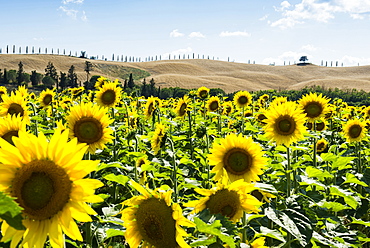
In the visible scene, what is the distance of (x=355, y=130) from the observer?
20.4ft

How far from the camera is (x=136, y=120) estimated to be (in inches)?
305

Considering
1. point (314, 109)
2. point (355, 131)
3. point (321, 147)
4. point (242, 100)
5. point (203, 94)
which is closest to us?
point (314, 109)

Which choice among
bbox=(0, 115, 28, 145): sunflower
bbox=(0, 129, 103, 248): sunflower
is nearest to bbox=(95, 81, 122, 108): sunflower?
bbox=(0, 115, 28, 145): sunflower

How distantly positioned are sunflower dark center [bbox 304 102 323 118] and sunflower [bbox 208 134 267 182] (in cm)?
256

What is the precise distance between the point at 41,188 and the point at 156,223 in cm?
68

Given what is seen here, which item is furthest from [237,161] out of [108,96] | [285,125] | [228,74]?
[228,74]

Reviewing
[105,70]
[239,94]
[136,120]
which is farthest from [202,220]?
[105,70]

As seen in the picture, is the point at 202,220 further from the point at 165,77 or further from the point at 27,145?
the point at 165,77

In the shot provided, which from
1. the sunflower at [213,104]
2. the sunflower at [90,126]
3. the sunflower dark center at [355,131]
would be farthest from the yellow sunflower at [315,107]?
the sunflower at [213,104]

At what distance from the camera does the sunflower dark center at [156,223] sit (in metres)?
1.91

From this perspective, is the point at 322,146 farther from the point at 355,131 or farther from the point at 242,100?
the point at 242,100

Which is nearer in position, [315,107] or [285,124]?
[285,124]

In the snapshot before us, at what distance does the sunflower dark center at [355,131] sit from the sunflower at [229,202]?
15.4 feet

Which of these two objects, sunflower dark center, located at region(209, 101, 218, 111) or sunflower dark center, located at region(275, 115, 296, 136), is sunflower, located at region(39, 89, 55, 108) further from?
sunflower dark center, located at region(275, 115, 296, 136)
